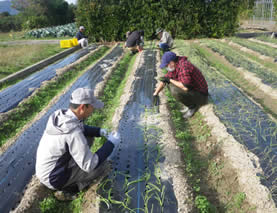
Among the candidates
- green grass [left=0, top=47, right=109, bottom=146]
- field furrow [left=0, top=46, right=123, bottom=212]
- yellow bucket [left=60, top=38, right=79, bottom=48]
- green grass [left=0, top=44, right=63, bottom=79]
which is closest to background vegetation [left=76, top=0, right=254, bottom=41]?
yellow bucket [left=60, top=38, right=79, bottom=48]

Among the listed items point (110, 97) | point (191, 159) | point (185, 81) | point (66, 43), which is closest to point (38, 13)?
point (66, 43)

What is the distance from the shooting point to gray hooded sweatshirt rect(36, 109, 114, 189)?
1915mm

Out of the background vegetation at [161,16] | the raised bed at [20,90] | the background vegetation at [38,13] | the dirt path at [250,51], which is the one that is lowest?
the raised bed at [20,90]

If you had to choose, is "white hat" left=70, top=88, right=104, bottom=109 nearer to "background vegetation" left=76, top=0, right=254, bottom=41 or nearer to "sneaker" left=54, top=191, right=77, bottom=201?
"sneaker" left=54, top=191, right=77, bottom=201

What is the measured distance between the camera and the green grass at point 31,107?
13.6ft

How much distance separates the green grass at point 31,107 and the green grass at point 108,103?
4.57 feet

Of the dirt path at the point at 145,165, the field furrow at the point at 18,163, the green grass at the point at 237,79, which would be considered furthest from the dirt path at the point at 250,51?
the field furrow at the point at 18,163

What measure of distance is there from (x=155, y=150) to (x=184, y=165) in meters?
0.46

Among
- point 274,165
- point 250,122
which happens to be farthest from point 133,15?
point 274,165

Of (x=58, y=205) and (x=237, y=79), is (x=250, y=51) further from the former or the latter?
(x=58, y=205)

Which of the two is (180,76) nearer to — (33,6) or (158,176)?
(158,176)

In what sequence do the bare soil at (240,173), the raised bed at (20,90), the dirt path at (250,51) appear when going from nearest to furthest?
the bare soil at (240,173) → the raised bed at (20,90) → the dirt path at (250,51)

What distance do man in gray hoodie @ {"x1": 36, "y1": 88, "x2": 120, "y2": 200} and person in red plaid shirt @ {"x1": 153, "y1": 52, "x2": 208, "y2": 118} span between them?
172 cm

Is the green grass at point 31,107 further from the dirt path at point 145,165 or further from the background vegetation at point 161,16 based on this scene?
the background vegetation at point 161,16
